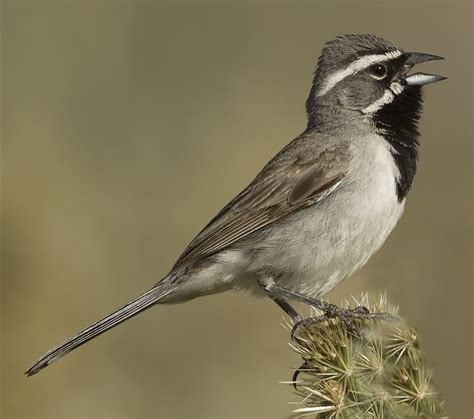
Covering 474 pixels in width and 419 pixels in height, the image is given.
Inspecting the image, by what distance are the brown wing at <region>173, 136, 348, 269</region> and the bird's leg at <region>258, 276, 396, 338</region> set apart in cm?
38

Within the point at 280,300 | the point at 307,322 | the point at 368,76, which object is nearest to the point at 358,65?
the point at 368,76

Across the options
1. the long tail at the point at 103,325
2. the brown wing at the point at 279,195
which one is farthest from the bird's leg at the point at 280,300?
the long tail at the point at 103,325

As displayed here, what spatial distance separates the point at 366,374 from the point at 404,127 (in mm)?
2558

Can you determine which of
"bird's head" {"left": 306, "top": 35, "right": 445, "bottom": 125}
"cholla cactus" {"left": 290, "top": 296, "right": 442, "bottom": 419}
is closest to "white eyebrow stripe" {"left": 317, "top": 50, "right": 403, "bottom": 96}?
"bird's head" {"left": 306, "top": 35, "right": 445, "bottom": 125}

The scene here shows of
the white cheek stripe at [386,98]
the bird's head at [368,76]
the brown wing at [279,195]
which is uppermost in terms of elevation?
the bird's head at [368,76]

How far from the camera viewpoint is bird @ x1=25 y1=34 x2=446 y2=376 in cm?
621

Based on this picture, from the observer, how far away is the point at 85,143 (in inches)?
382

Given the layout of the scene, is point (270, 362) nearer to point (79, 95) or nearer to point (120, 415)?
point (120, 415)

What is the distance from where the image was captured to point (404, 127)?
6578 millimetres

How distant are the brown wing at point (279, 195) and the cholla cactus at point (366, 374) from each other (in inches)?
66.2

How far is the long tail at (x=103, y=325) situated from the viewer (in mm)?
6168

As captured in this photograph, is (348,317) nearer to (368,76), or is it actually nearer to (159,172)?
(368,76)

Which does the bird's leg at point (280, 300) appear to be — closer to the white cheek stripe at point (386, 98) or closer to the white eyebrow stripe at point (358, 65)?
the white cheek stripe at point (386, 98)

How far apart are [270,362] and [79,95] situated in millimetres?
3954
